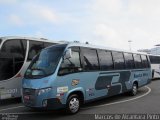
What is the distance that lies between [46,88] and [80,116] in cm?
159

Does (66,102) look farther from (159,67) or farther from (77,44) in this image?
(159,67)

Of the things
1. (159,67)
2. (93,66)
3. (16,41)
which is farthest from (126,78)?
(159,67)

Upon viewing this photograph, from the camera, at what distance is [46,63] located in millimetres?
9094

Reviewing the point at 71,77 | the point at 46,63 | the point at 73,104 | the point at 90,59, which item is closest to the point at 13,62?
the point at 46,63

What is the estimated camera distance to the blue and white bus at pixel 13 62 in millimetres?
12055

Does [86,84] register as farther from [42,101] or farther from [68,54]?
[42,101]

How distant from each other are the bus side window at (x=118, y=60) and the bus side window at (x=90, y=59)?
1838 mm

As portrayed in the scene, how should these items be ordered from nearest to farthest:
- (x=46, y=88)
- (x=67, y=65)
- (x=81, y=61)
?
1. (x=46, y=88)
2. (x=67, y=65)
3. (x=81, y=61)

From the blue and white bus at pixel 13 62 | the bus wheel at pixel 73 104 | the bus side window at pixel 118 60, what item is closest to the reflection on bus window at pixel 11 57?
the blue and white bus at pixel 13 62

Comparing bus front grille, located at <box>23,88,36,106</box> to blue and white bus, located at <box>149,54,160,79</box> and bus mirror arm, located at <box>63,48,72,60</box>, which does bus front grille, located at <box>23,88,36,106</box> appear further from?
blue and white bus, located at <box>149,54,160,79</box>

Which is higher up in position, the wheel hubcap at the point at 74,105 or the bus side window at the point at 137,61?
the bus side window at the point at 137,61

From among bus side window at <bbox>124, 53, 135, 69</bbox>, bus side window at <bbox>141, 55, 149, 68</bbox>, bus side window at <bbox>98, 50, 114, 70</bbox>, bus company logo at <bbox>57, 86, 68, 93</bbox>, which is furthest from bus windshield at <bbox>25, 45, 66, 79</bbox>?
bus side window at <bbox>141, 55, 149, 68</bbox>

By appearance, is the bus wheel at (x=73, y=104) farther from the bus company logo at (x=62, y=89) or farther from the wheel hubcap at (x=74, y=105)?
the bus company logo at (x=62, y=89)

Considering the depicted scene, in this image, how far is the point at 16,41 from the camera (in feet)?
41.9
